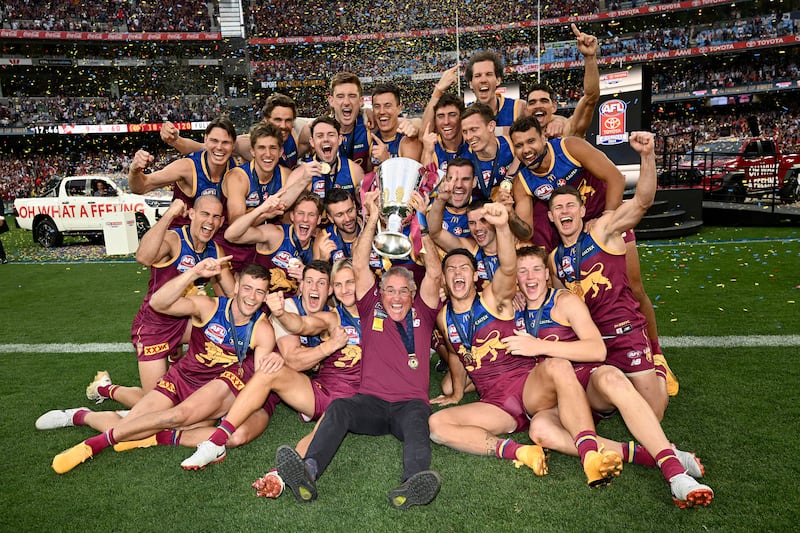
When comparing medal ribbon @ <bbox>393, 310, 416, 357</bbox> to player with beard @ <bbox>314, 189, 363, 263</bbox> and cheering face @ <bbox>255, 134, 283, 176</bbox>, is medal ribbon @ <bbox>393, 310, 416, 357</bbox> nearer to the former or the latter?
player with beard @ <bbox>314, 189, 363, 263</bbox>

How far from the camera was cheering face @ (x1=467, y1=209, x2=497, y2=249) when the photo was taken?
403cm

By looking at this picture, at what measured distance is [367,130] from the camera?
487 cm

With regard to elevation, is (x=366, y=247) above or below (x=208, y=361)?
above

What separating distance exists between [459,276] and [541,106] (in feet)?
6.79

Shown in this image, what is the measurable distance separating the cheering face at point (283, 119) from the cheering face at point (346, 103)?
1.23ft

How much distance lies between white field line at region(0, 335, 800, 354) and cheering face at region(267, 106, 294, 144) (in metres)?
2.66

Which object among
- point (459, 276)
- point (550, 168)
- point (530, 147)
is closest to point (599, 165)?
point (550, 168)

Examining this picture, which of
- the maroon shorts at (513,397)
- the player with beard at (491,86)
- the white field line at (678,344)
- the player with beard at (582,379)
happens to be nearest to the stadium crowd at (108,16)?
the white field line at (678,344)

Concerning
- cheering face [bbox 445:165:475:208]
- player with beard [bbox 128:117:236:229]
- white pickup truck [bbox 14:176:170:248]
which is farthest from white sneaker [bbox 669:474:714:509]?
white pickup truck [bbox 14:176:170:248]

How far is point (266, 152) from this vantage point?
171 inches

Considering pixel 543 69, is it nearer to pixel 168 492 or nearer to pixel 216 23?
pixel 216 23

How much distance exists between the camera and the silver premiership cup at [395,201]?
3.28 m

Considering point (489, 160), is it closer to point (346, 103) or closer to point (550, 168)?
point (550, 168)

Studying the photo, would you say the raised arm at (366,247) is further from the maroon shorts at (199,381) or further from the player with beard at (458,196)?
the maroon shorts at (199,381)
